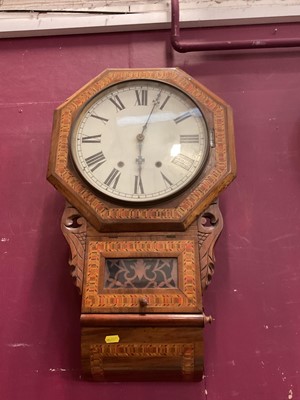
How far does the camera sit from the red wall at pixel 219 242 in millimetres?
1343

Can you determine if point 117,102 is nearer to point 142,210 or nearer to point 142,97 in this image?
point 142,97

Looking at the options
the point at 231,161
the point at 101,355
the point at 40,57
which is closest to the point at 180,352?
the point at 101,355

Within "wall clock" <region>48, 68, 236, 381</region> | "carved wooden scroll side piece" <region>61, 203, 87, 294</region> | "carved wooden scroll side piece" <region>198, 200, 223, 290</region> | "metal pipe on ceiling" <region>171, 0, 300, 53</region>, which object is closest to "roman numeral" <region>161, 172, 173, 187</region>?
"wall clock" <region>48, 68, 236, 381</region>

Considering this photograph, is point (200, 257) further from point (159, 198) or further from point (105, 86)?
point (105, 86)

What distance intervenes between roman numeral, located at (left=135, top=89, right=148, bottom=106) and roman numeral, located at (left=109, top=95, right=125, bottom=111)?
5 cm

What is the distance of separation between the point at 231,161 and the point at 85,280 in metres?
0.49

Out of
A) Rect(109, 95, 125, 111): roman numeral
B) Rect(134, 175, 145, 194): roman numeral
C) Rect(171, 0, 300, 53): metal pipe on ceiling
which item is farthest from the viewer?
Rect(171, 0, 300, 53): metal pipe on ceiling

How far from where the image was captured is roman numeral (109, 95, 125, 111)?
143 cm

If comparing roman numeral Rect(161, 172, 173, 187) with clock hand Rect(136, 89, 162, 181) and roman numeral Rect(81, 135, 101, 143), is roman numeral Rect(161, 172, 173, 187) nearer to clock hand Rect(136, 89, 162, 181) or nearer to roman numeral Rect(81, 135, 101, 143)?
clock hand Rect(136, 89, 162, 181)

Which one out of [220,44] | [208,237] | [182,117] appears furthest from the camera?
[220,44]

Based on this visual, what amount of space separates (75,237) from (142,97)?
0.45 meters

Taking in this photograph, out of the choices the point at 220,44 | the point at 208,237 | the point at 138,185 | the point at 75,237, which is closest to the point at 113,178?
the point at 138,185

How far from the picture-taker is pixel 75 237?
51.3 inches

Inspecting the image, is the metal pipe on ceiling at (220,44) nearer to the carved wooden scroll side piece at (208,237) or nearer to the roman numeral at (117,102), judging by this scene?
the roman numeral at (117,102)
